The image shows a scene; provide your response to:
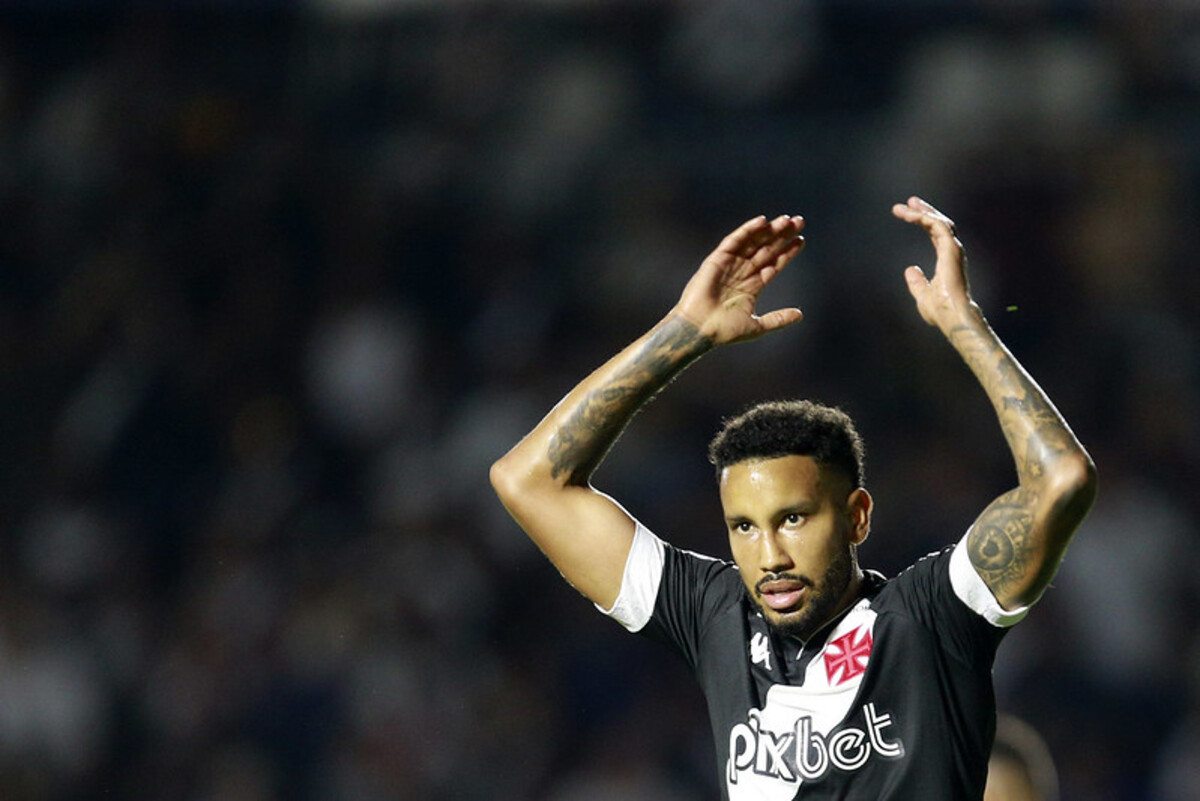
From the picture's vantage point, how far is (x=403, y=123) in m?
9.58

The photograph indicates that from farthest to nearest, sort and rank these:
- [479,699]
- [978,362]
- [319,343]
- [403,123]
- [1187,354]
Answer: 1. [403,123]
2. [319,343]
3. [1187,354]
4. [479,699]
5. [978,362]

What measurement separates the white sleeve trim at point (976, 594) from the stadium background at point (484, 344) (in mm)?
3927

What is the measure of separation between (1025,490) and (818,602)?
0.48m

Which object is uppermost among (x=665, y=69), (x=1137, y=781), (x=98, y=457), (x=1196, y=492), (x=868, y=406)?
(x=665, y=69)

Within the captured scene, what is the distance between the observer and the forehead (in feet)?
11.5

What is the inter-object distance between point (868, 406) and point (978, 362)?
4.87 m

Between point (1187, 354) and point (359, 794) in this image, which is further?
point (1187, 354)

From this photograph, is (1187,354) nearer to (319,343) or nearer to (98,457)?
(319,343)

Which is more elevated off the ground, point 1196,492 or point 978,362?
point 978,362

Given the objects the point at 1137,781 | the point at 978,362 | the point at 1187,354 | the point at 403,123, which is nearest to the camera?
the point at 978,362

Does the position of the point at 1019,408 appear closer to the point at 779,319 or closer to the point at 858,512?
the point at 858,512

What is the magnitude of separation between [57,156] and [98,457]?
1958 mm

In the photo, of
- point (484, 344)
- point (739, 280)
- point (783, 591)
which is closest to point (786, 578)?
point (783, 591)

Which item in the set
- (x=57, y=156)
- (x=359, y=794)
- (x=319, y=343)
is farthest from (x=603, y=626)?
(x=57, y=156)
